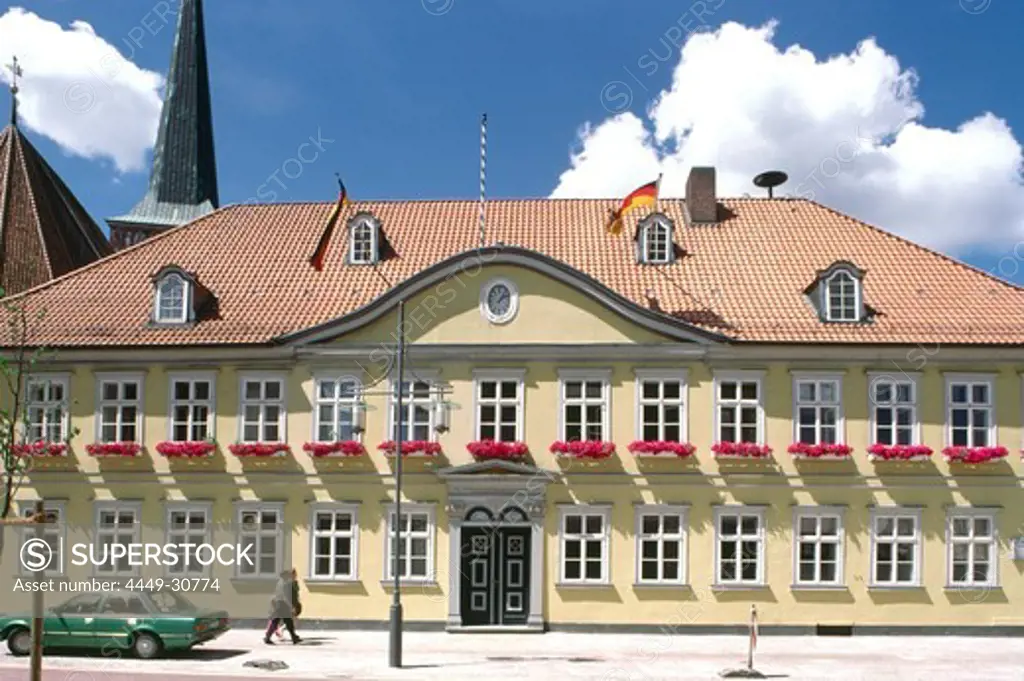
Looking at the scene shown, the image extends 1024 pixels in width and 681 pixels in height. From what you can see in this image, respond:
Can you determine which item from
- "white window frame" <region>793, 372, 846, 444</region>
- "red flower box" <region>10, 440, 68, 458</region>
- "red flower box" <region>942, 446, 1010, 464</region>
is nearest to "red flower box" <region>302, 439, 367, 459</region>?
"red flower box" <region>10, 440, 68, 458</region>

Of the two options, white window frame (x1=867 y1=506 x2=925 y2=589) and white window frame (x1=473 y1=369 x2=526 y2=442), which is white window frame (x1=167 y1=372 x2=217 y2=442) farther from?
white window frame (x1=867 y1=506 x2=925 y2=589)

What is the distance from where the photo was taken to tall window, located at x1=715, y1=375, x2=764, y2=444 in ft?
85.1

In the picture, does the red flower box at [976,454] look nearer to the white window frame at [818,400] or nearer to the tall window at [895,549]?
the tall window at [895,549]

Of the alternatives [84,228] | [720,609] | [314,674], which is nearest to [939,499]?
[720,609]

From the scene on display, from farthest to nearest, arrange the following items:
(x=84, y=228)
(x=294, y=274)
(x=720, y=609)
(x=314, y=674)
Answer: (x=84, y=228), (x=294, y=274), (x=720, y=609), (x=314, y=674)

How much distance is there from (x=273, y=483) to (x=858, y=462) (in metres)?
14.7

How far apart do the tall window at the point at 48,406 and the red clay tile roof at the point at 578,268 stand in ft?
3.64

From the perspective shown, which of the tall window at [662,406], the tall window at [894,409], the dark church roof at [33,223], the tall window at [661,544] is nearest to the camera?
the tall window at [661,544]

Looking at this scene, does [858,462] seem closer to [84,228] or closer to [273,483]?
[273,483]

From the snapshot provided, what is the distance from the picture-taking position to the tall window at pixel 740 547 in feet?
84.0

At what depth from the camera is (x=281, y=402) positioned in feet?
87.4

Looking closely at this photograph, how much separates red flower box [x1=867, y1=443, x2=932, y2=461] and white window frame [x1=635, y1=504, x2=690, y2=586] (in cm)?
480

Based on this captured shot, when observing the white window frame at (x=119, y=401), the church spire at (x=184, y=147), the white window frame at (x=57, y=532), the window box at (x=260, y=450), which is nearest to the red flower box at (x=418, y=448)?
the window box at (x=260, y=450)

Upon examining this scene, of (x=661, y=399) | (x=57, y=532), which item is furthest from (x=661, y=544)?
(x=57, y=532)
